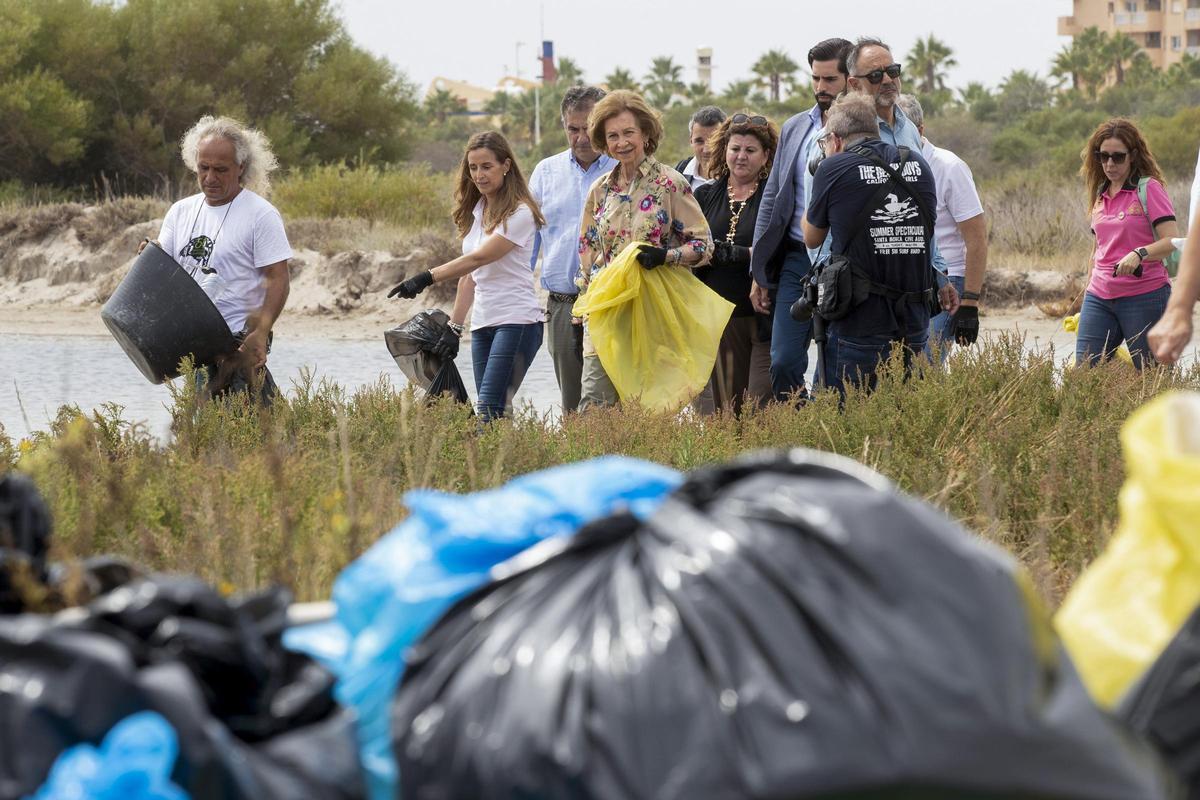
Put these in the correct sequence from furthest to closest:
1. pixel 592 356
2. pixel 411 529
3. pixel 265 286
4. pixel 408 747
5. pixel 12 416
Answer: pixel 12 416 → pixel 592 356 → pixel 265 286 → pixel 411 529 → pixel 408 747

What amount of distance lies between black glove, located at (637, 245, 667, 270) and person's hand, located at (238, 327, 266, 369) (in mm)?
1712

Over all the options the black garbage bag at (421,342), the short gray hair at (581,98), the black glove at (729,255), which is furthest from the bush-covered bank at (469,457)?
the short gray hair at (581,98)

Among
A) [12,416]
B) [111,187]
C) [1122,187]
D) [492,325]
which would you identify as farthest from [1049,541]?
[111,187]

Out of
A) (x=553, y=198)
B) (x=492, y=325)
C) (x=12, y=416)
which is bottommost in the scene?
(x=12, y=416)

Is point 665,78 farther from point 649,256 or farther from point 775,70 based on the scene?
point 649,256

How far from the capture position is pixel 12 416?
10.5 metres

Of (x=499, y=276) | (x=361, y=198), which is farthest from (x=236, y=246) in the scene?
(x=361, y=198)

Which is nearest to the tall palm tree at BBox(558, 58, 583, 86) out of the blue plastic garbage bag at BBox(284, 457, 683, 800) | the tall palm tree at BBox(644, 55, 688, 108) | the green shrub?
the tall palm tree at BBox(644, 55, 688, 108)

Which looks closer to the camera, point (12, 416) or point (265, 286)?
point (265, 286)

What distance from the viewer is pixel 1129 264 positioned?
25.1ft

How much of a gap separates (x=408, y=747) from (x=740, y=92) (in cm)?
7447

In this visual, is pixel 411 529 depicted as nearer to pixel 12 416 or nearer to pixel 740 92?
pixel 12 416

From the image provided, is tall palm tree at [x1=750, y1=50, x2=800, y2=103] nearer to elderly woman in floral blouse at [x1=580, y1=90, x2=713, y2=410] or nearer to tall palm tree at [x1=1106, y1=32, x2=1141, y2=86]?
tall palm tree at [x1=1106, y1=32, x2=1141, y2=86]

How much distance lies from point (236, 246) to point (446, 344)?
126 centimetres
